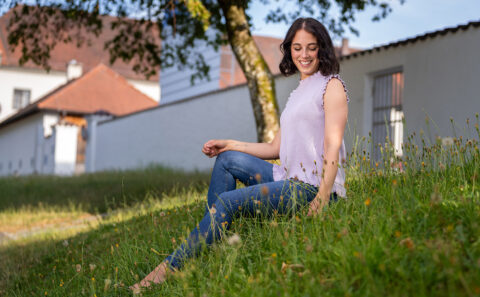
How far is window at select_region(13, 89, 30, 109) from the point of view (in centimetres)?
3875

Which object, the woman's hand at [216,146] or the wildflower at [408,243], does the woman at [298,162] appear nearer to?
the woman's hand at [216,146]

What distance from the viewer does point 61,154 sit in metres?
23.5

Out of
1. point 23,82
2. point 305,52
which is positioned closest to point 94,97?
point 23,82

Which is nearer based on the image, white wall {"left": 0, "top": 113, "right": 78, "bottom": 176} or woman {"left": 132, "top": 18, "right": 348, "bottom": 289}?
woman {"left": 132, "top": 18, "right": 348, "bottom": 289}

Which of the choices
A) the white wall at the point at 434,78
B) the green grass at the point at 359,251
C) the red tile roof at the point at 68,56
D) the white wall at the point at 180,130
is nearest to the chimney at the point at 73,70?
the red tile roof at the point at 68,56

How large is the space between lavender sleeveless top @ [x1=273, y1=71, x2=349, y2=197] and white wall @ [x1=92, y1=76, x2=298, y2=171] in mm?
9016

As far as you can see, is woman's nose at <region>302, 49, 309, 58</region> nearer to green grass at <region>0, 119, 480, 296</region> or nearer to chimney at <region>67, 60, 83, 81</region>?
green grass at <region>0, 119, 480, 296</region>

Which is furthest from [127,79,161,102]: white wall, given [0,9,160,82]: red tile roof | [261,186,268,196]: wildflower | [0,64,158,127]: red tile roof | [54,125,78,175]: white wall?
[261,186,268,196]: wildflower

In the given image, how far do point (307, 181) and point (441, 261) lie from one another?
1.11 m

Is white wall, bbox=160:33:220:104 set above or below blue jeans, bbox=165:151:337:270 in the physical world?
above

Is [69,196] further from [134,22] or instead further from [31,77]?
[31,77]

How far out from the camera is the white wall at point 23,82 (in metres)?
38.1

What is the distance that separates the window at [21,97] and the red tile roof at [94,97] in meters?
6.83

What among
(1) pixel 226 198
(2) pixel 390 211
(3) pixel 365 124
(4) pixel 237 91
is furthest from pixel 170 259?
(4) pixel 237 91
